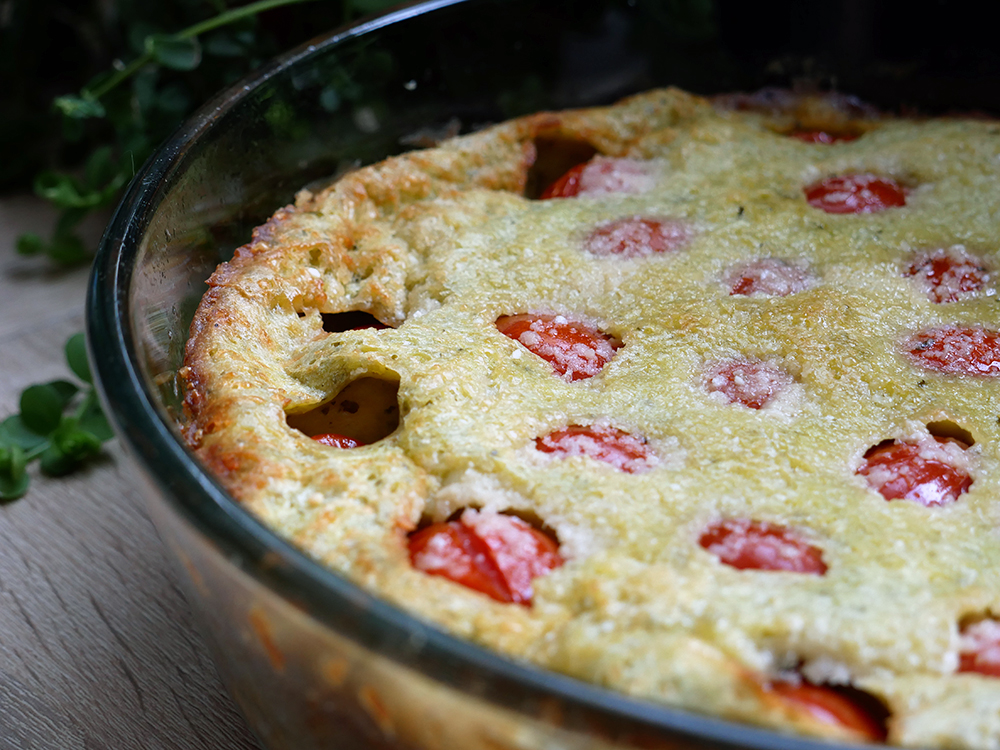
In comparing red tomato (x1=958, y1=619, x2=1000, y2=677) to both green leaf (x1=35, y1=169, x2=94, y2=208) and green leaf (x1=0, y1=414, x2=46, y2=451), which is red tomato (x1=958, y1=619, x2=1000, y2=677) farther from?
green leaf (x1=35, y1=169, x2=94, y2=208)

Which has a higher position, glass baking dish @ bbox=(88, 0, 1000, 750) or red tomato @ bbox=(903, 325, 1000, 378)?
glass baking dish @ bbox=(88, 0, 1000, 750)

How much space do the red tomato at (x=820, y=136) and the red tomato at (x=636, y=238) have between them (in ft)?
1.63

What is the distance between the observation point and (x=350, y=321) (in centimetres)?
157

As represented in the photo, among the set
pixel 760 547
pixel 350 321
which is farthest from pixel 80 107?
pixel 760 547

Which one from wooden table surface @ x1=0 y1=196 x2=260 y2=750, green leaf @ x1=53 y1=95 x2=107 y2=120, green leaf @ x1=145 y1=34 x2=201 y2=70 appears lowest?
wooden table surface @ x1=0 y1=196 x2=260 y2=750

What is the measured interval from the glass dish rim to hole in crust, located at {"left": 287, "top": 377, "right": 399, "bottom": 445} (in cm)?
32

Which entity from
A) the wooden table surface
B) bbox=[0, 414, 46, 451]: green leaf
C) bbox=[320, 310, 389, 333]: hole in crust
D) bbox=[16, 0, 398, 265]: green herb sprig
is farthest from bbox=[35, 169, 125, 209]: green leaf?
bbox=[320, 310, 389, 333]: hole in crust

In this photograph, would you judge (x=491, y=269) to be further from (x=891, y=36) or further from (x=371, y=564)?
(x=891, y=36)

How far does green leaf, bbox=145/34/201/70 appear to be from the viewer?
80.0 inches

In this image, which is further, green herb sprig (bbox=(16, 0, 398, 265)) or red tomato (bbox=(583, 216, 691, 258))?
green herb sprig (bbox=(16, 0, 398, 265))

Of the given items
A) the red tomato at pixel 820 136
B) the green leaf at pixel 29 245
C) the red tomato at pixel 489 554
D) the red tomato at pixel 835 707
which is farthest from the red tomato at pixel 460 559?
the green leaf at pixel 29 245

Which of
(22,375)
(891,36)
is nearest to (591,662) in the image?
(22,375)

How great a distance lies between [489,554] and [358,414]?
0.37 meters

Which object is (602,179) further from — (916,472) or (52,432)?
(52,432)
